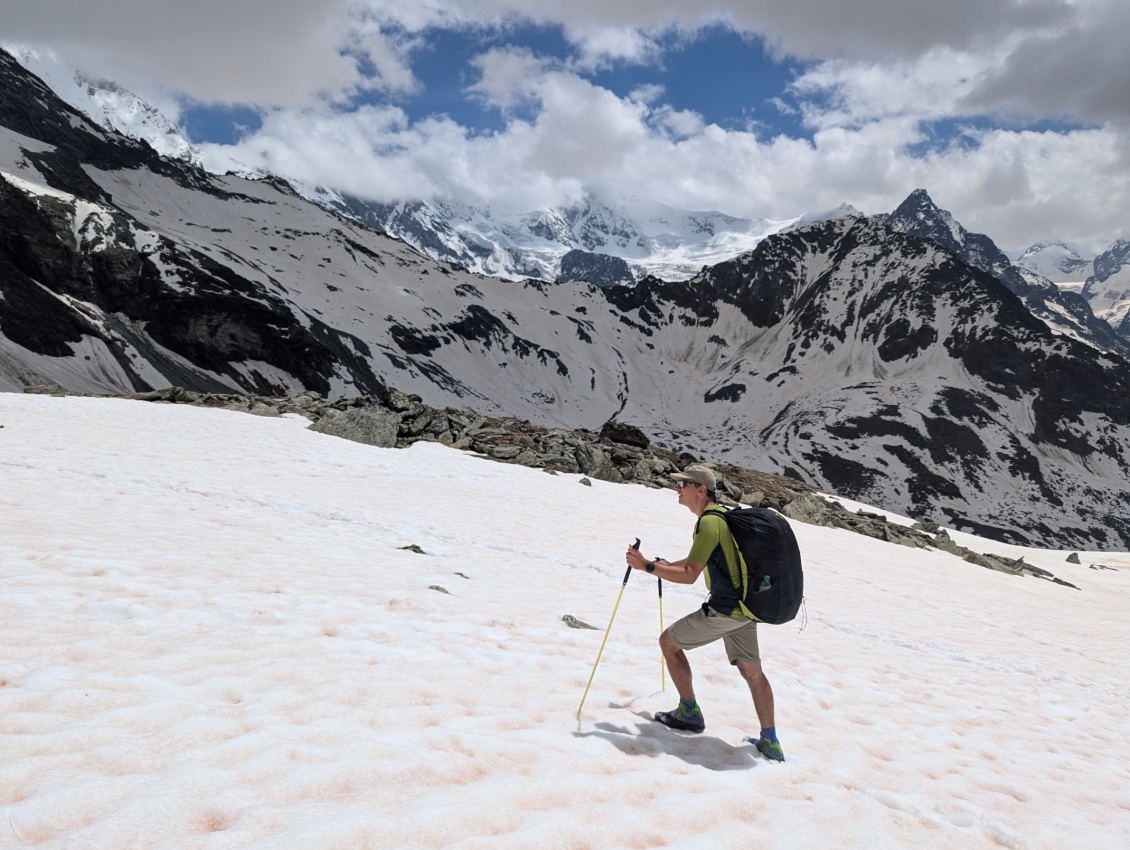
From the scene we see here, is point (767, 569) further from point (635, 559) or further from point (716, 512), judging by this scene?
point (635, 559)

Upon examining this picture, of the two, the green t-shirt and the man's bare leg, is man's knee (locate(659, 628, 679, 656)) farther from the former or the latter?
the green t-shirt

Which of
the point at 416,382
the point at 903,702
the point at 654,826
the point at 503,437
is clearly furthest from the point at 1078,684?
the point at 416,382

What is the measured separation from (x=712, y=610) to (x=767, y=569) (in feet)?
2.24

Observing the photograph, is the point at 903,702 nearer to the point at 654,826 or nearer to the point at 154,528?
the point at 654,826

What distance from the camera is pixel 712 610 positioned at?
19.0ft

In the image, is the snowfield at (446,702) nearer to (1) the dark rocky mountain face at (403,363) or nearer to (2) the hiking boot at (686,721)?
(2) the hiking boot at (686,721)

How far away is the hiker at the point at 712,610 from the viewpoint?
573 cm

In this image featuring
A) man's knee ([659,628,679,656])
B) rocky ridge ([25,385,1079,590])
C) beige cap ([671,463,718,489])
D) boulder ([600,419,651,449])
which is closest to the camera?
beige cap ([671,463,718,489])

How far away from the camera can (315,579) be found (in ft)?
31.5

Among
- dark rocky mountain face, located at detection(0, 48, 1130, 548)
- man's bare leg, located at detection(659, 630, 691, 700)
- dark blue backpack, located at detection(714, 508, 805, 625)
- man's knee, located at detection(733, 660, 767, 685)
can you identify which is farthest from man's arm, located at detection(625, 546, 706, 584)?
dark rocky mountain face, located at detection(0, 48, 1130, 548)

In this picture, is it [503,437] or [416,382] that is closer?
[503,437]

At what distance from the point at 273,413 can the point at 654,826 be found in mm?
29733

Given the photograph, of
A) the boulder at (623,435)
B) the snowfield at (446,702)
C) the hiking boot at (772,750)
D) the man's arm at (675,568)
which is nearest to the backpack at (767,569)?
the man's arm at (675,568)

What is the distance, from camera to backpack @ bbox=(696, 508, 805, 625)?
219 inches
